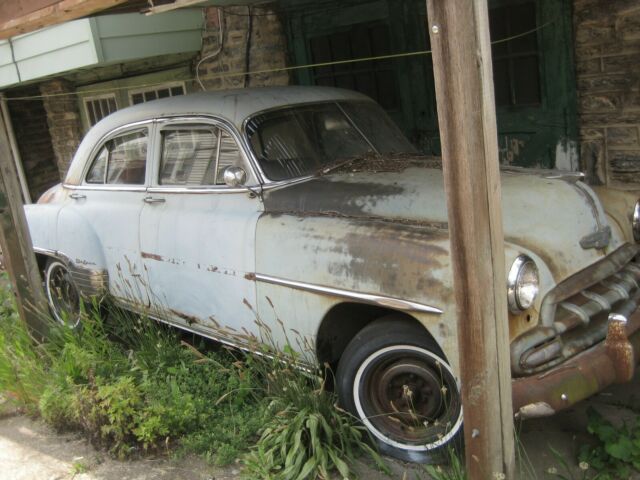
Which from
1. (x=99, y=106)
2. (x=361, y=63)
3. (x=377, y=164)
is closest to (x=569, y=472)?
(x=377, y=164)

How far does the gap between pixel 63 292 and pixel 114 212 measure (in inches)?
51.8

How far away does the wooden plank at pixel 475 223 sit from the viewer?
2348 mm

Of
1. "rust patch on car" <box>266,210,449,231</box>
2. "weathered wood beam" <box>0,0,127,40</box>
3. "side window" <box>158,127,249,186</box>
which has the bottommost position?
"rust patch on car" <box>266,210,449,231</box>

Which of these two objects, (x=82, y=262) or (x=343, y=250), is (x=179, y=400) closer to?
(x=343, y=250)

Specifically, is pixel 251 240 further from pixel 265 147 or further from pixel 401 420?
pixel 401 420

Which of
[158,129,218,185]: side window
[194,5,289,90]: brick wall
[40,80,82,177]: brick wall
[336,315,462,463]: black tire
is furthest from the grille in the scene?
[40,80,82,177]: brick wall

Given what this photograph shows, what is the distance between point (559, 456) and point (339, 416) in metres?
1.08

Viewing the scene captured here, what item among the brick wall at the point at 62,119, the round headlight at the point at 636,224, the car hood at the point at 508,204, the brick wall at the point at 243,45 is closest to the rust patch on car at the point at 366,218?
the car hood at the point at 508,204

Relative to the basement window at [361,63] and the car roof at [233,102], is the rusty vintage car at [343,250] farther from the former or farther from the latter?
the basement window at [361,63]

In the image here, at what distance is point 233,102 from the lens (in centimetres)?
429

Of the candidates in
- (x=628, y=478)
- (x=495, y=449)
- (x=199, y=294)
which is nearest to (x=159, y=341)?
(x=199, y=294)

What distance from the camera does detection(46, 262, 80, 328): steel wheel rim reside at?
5.47 meters

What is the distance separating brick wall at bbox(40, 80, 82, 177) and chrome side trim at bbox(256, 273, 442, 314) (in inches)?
300

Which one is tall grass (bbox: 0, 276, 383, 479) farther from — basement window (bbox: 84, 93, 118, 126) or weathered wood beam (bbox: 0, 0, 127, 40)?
basement window (bbox: 84, 93, 118, 126)
